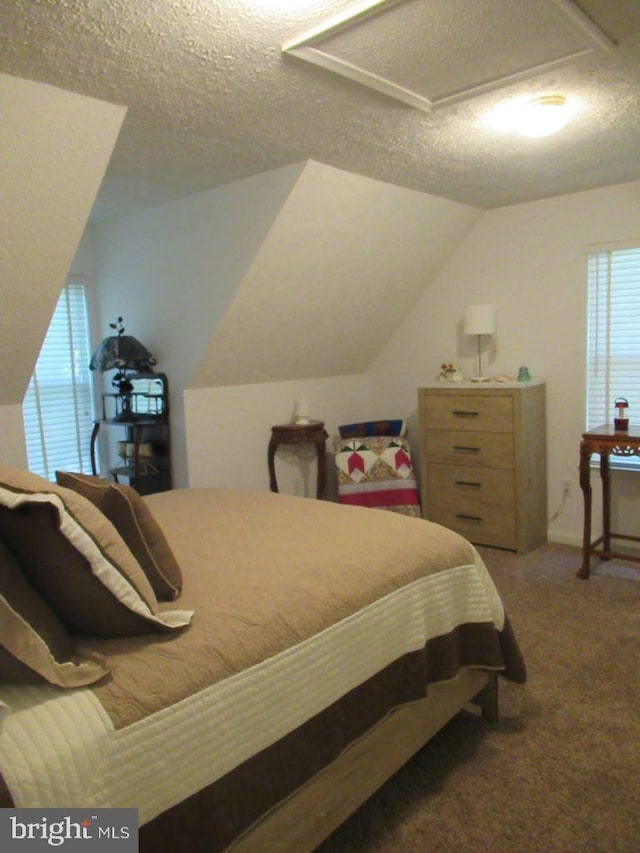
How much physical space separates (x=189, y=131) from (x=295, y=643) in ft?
6.64

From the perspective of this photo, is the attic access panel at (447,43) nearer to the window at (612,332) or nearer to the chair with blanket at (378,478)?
the window at (612,332)

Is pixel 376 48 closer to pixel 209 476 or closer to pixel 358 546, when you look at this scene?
pixel 358 546

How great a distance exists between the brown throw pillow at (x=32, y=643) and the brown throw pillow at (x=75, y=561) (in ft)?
0.11

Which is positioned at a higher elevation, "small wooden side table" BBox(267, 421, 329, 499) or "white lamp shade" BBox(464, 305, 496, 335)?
"white lamp shade" BBox(464, 305, 496, 335)

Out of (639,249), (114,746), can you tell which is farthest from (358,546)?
(639,249)

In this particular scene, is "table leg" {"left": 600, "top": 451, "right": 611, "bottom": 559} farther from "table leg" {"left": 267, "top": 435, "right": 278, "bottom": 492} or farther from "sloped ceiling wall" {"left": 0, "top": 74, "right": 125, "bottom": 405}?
"sloped ceiling wall" {"left": 0, "top": 74, "right": 125, "bottom": 405}

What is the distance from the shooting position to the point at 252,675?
132 cm

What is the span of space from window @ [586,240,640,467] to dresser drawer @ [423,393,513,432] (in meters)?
0.59

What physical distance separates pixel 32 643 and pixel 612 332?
357 centimetres

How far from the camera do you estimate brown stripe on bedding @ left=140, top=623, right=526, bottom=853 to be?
3.81ft

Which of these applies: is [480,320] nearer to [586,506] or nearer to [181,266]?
[586,506]

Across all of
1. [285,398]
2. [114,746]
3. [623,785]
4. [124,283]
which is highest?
[124,283]

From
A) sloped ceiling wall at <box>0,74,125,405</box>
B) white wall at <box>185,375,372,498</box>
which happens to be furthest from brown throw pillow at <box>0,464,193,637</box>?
white wall at <box>185,375,372,498</box>

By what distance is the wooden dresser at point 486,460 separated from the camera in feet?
12.0
